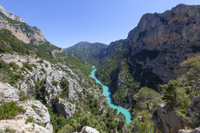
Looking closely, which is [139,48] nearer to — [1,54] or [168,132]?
[168,132]

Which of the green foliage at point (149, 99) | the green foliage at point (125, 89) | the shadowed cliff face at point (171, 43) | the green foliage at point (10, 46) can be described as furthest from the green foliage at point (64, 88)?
the shadowed cliff face at point (171, 43)

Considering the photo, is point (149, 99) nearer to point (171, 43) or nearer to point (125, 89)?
point (125, 89)

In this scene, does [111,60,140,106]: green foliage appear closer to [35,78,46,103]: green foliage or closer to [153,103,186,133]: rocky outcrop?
[153,103,186,133]: rocky outcrop

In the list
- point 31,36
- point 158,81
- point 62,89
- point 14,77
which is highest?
point 31,36

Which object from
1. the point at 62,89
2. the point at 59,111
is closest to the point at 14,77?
the point at 62,89

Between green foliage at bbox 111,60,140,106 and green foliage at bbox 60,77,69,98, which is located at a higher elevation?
green foliage at bbox 60,77,69,98

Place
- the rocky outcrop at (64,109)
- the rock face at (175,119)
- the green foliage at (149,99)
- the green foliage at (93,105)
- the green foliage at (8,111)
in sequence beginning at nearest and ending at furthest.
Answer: the rock face at (175,119)
the green foliage at (8,111)
the green foliage at (149,99)
the rocky outcrop at (64,109)
the green foliage at (93,105)

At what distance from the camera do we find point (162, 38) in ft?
219

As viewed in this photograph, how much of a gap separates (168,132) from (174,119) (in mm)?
2808

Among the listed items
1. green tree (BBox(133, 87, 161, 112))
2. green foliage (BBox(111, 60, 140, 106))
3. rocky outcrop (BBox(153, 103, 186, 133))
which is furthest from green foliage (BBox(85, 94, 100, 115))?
rocky outcrop (BBox(153, 103, 186, 133))

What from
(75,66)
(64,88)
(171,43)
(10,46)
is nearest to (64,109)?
(64,88)

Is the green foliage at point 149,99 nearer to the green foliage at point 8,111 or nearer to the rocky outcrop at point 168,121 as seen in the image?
the rocky outcrop at point 168,121

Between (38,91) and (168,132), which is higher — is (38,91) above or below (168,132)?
above

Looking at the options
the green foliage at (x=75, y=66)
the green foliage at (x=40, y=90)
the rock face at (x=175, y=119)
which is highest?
the green foliage at (x=75, y=66)
